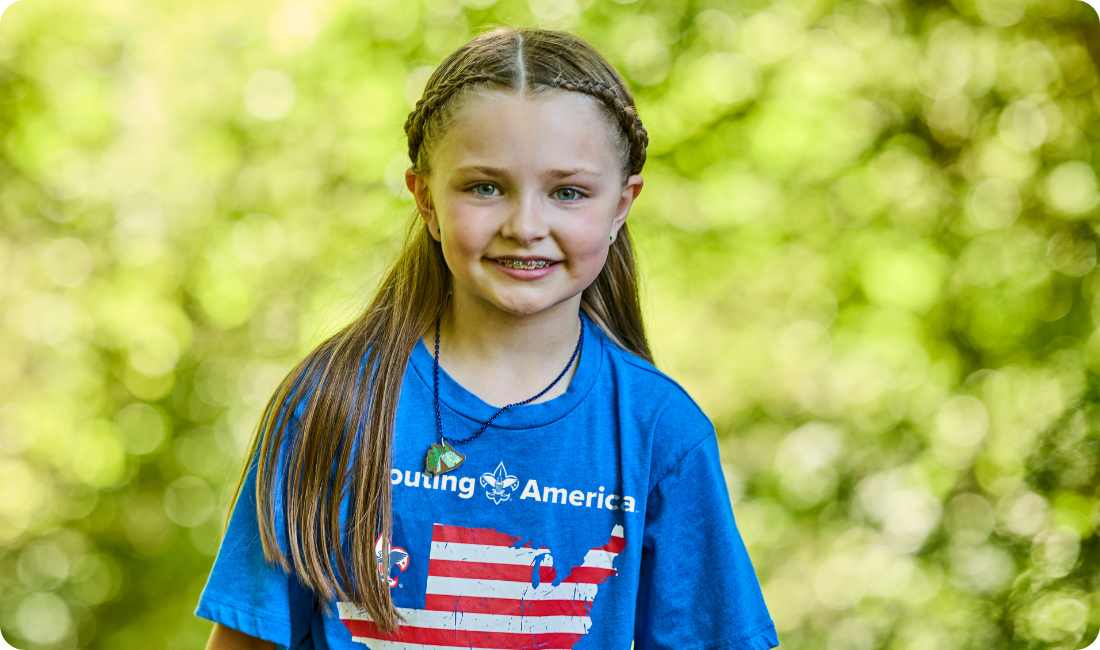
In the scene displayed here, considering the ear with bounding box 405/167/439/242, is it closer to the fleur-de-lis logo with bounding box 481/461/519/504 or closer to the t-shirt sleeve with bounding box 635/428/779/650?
the fleur-de-lis logo with bounding box 481/461/519/504

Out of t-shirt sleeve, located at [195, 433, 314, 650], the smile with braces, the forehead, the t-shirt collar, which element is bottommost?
t-shirt sleeve, located at [195, 433, 314, 650]

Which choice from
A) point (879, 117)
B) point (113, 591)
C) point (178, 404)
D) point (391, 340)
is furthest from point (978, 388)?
point (113, 591)

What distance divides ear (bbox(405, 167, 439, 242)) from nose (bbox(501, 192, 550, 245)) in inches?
6.2

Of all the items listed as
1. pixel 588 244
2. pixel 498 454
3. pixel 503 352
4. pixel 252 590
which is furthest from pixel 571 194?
pixel 252 590

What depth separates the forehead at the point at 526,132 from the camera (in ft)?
3.92

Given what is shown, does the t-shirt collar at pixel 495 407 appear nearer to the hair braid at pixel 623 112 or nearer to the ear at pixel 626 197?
the ear at pixel 626 197

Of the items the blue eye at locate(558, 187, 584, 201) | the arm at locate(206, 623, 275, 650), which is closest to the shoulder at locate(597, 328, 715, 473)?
the blue eye at locate(558, 187, 584, 201)

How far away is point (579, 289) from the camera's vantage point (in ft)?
4.26

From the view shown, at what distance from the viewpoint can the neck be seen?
1.34 m

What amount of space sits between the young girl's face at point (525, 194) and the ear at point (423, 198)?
39 mm

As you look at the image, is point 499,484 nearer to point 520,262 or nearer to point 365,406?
point 365,406

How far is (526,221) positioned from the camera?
120 centimetres

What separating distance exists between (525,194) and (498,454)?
1.28 ft

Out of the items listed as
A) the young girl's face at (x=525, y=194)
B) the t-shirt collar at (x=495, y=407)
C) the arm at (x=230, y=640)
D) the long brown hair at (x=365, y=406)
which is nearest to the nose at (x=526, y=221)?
the young girl's face at (x=525, y=194)
